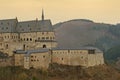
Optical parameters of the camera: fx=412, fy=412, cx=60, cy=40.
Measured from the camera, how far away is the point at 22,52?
102125 millimetres

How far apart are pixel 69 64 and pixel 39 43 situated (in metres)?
11.4

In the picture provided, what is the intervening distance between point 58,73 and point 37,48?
10.3 meters

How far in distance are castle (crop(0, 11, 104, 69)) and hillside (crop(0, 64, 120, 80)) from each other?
1312 millimetres

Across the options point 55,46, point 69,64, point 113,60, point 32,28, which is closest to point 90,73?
point 69,64

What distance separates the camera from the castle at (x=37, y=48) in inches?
3976

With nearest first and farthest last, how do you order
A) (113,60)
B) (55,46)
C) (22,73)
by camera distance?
1. (22,73)
2. (55,46)
3. (113,60)

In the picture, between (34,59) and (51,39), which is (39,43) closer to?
(51,39)

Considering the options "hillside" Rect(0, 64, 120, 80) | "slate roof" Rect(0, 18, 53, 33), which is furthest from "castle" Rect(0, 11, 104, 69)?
"hillside" Rect(0, 64, 120, 80)

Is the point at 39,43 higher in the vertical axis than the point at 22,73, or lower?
higher

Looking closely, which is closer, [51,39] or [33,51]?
[33,51]

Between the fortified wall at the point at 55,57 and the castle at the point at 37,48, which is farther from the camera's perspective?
the castle at the point at 37,48

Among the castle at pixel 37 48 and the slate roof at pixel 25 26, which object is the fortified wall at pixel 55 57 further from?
the slate roof at pixel 25 26

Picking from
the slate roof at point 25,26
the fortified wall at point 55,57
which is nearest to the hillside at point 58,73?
the fortified wall at point 55,57

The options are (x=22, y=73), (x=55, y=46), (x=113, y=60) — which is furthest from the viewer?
(x=113, y=60)
